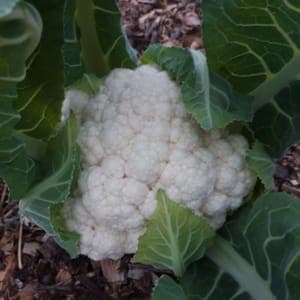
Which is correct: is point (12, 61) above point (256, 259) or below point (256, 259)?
above

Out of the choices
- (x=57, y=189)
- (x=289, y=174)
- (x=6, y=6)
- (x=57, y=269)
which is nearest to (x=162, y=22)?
(x=289, y=174)

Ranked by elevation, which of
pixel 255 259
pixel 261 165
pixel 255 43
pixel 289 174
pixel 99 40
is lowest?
pixel 289 174

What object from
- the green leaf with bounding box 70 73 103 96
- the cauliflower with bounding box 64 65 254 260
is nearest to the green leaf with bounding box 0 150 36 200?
the cauliflower with bounding box 64 65 254 260

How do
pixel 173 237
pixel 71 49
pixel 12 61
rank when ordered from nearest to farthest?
pixel 12 61, pixel 173 237, pixel 71 49

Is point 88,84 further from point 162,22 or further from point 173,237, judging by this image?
point 162,22

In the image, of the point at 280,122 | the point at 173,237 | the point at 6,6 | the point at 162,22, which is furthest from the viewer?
the point at 162,22

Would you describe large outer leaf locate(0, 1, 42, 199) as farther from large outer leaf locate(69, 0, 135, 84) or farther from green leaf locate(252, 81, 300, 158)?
green leaf locate(252, 81, 300, 158)

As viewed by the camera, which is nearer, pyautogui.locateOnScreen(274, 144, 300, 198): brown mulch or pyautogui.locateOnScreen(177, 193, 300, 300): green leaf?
pyautogui.locateOnScreen(177, 193, 300, 300): green leaf
